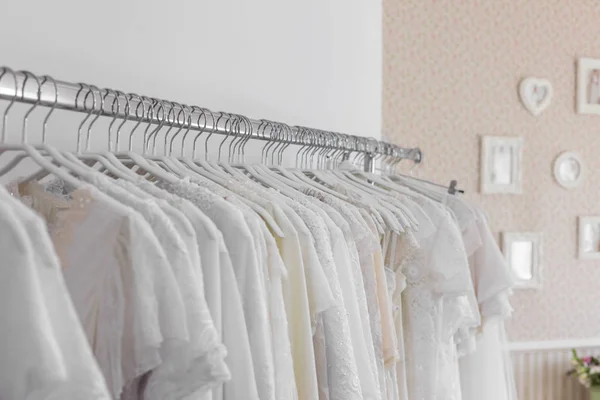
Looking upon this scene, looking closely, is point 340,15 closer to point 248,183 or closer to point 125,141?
point 125,141

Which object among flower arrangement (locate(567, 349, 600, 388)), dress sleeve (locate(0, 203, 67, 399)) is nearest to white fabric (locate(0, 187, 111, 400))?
dress sleeve (locate(0, 203, 67, 399))

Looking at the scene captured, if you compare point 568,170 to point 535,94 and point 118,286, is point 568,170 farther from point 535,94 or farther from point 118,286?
point 118,286

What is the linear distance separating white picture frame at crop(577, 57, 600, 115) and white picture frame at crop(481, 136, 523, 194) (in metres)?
0.37

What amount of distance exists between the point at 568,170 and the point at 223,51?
2.31 meters

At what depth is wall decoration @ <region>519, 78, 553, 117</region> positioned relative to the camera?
374 cm

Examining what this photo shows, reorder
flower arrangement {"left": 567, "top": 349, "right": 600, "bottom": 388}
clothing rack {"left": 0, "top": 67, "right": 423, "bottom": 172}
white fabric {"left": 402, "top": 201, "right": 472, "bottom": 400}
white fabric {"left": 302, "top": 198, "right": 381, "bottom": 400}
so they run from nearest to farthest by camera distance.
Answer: clothing rack {"left": 0, "top": 67, "right": 423, "bottom": 172} → white fabric {"left": 302, "top": 198, "right": 381, "bottom": 400} → white fabric {"left": 402, "top": 201, "right": 472, "bottom": 400} → flower arrangement {"left": 567, "top": 349, "right": 600, "bottom": 388}

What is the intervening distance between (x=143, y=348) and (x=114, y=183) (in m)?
0.26

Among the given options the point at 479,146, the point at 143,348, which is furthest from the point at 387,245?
the point at 479,146

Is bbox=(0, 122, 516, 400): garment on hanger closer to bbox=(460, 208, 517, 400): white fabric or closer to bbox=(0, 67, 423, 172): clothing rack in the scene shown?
bbox=(0, 67, 423, 172): clothing rack

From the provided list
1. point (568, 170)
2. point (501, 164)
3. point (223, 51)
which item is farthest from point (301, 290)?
point (568, 170)

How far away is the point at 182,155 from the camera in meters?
1.48

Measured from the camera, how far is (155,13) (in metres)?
1.76

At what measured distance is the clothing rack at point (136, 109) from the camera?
1.08 m

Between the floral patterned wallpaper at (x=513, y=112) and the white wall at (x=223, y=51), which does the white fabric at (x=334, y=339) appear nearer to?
the white wall at (x=223, y=51)
